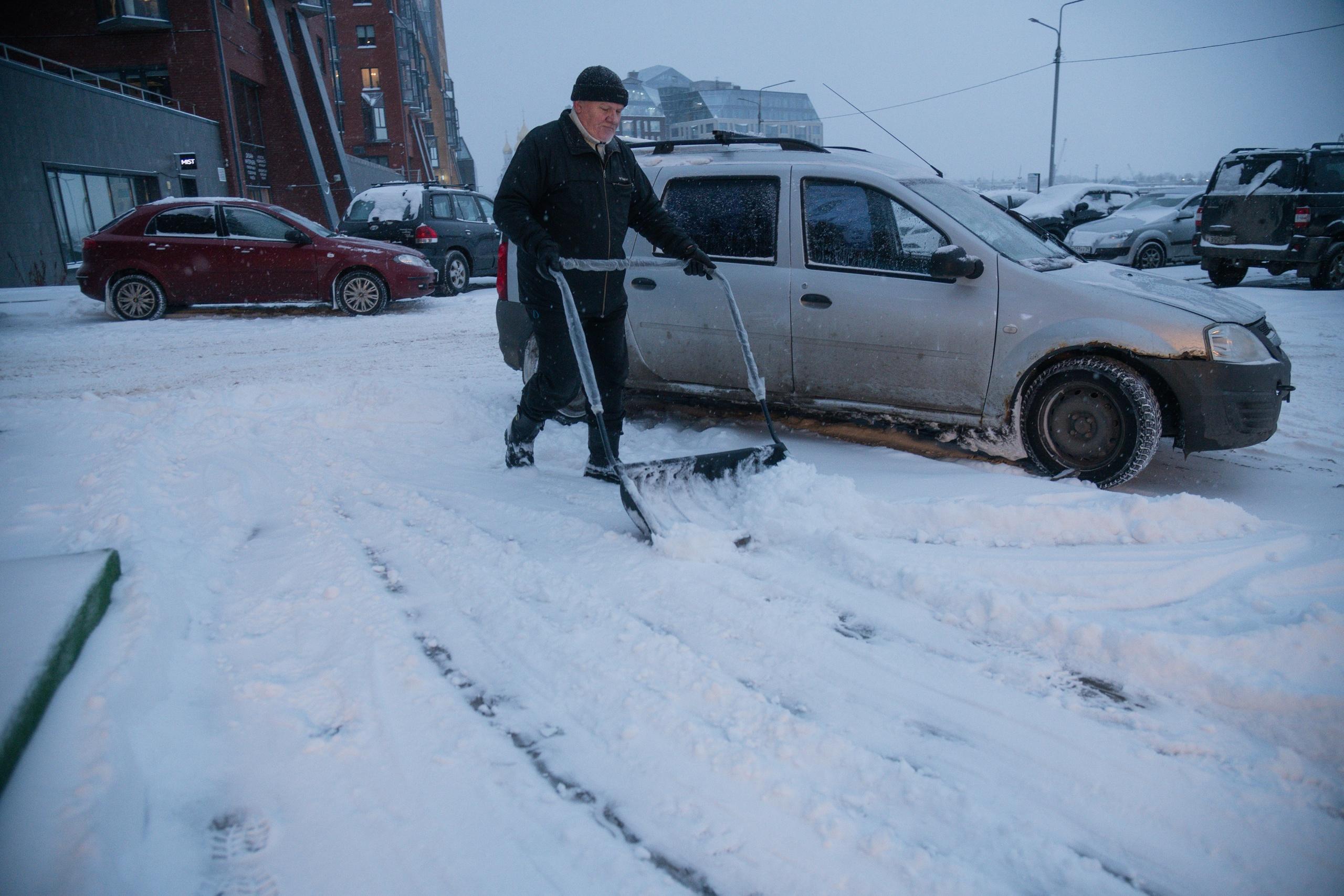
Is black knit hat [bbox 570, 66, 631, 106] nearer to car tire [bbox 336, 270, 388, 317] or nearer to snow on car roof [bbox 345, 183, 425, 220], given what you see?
car tire [bbox 336, 270, 388, 317]

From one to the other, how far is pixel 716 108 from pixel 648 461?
116179 mm

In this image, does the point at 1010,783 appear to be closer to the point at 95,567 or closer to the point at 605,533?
the point at 605,533

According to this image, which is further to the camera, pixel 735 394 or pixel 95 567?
pixel 735 394

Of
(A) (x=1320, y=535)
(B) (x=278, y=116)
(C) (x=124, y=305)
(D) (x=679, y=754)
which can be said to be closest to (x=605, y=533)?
(D) (x=679, y=754)

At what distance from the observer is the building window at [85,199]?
17.4 metres

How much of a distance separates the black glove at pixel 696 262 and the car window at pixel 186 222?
927 cm

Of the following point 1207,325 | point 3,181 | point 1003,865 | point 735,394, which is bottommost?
point 1003,865

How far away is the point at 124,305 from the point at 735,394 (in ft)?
31.7

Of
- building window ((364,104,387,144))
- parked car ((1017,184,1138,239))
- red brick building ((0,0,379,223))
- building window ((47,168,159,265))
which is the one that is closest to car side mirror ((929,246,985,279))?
parked car ((1017,184,1138,239))

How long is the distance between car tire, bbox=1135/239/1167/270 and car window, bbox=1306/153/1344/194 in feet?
14.9

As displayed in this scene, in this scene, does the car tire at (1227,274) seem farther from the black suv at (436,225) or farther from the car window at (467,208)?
the car window at (467,208)

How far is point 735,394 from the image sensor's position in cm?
498

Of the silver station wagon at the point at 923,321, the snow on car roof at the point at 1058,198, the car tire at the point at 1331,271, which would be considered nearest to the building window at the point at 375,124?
the snow on car roof at the point at 1058,198

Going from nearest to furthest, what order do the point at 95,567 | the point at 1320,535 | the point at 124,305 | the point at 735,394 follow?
the point at 95,567 → the point at 1320,535 → the point at 735,394 → the point at 124,305
